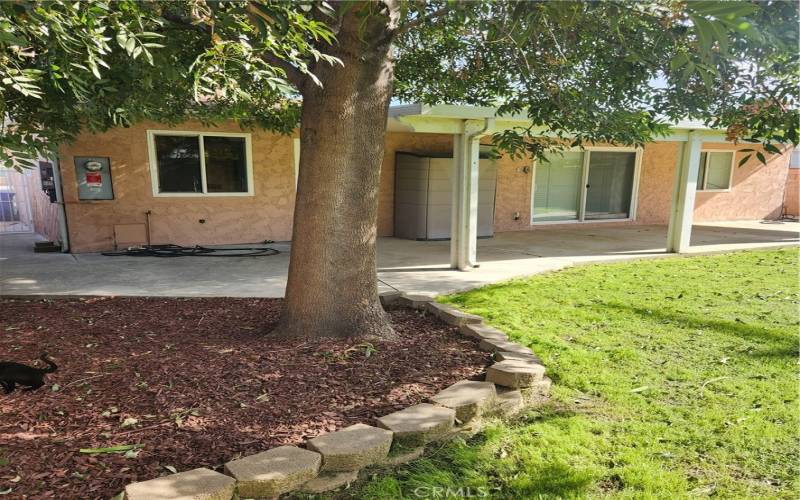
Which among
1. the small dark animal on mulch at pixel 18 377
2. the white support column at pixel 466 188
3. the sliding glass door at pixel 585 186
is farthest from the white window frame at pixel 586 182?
the small dark animal on mulch at pixel 18 377

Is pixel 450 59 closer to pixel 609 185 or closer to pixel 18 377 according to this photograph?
pixel 18 377

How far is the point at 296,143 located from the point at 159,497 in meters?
8.81

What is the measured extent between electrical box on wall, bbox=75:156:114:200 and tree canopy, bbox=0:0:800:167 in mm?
3382

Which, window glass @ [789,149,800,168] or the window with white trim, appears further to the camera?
window glass @ [789,149,800,168]

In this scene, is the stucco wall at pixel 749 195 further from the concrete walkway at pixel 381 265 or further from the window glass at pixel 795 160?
the concrete walkway at pixel 381 265

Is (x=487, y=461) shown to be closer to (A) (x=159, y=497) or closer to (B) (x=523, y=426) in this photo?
(B) (x=523, y=426)

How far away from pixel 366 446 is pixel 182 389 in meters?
1.26

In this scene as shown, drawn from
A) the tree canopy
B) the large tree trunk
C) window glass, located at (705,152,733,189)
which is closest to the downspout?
the tree canopy

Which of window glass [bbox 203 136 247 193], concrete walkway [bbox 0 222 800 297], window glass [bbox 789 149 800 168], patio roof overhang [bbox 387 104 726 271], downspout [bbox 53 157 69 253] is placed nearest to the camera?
concrete walkway [bbox 0 222 800 297]

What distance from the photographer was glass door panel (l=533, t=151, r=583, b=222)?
12205 mm

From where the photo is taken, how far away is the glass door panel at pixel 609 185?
41.4ft

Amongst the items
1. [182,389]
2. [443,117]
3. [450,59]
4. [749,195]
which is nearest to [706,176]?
[749,195]

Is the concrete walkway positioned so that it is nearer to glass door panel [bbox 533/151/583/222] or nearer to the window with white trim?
glass door panel [bbox 533/151/583/222]

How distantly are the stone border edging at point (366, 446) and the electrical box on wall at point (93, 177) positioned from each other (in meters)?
8.05
